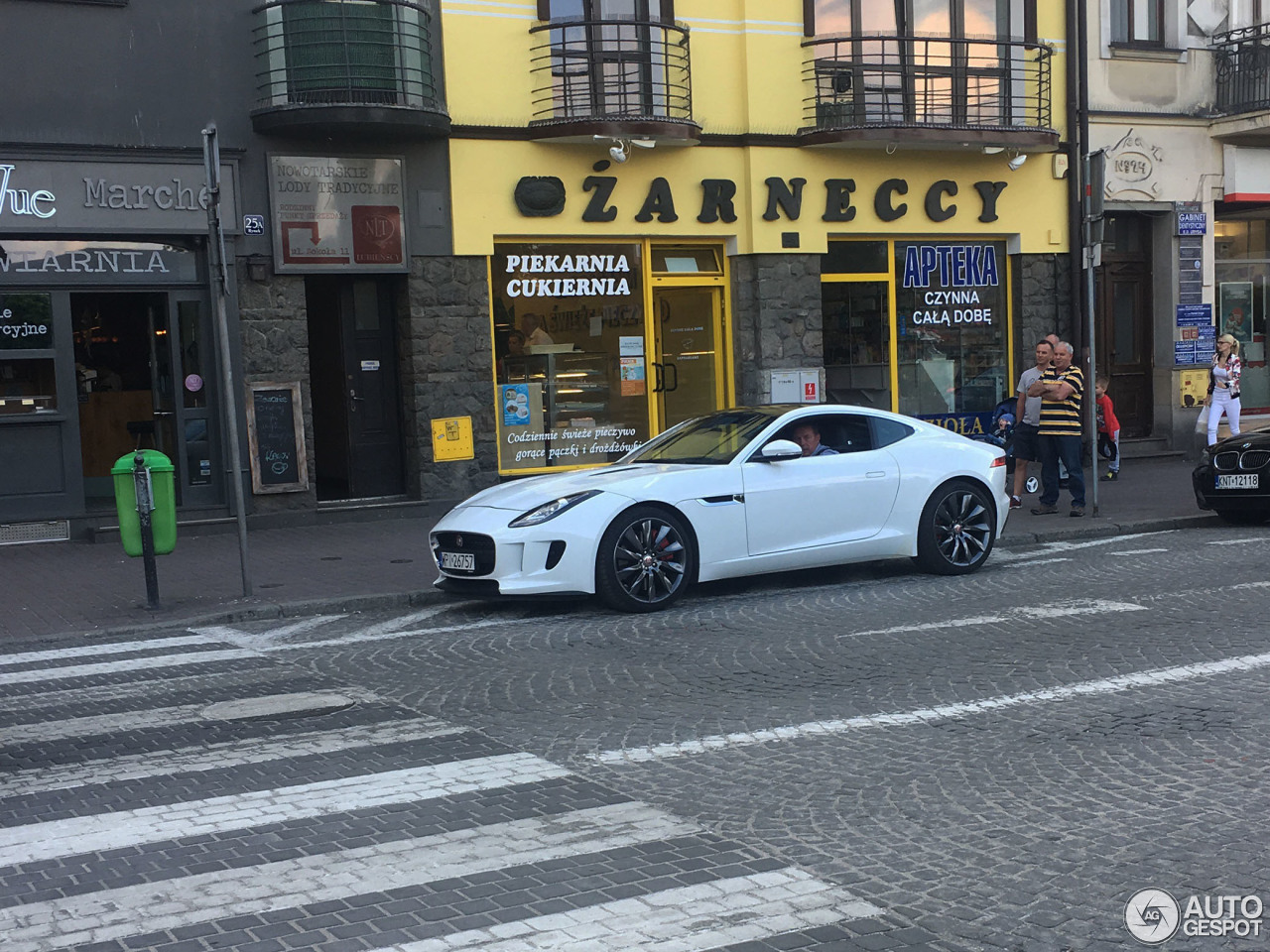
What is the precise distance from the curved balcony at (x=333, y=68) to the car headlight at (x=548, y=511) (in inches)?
285

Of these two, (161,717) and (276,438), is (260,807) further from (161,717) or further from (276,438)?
(276,438)

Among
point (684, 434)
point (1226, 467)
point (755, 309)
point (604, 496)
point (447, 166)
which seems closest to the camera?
point (604, 496)

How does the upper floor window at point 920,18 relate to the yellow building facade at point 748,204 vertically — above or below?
above

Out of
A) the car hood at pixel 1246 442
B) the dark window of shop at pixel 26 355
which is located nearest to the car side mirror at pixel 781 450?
the car hood at pixel 1246 442

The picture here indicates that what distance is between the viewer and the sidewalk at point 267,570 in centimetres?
1072

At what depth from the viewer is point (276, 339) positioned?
52.0 feet

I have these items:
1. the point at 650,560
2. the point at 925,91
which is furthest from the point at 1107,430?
the point at 650,560

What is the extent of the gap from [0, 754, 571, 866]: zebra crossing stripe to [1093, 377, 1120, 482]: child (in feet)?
46.2

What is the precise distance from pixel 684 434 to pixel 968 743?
5596 millimetres

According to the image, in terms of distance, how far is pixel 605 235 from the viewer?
696 inches

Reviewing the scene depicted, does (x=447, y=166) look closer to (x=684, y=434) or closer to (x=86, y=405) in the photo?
(x=86, y=405)

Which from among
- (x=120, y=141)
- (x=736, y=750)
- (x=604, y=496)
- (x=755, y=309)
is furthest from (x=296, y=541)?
(x=736, y=750)

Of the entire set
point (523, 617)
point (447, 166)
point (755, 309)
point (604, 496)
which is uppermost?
point (447, 166)

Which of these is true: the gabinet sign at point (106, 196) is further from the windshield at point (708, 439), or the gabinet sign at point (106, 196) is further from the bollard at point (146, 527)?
the windshield at point (708, 439)
